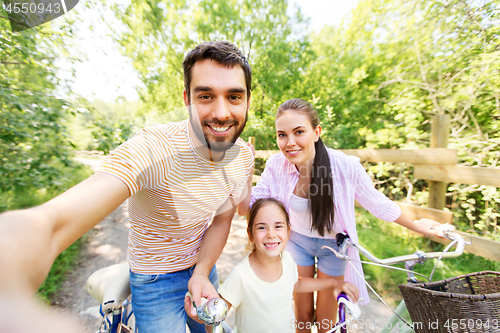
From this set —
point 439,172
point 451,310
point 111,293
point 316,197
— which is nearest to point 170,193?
point 111,293

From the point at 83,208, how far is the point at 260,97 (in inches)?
282

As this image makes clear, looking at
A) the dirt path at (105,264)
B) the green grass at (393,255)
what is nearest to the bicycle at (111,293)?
the dirt path at (105,264)

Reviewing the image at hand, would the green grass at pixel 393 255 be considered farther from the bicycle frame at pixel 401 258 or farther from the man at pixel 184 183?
the man at pixel 184 183

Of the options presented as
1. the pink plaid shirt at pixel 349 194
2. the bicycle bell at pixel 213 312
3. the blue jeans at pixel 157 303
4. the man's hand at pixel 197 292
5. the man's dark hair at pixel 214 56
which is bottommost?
the blue jeans at pixel 157 303

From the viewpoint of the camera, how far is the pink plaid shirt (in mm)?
1721

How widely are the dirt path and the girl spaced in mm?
939

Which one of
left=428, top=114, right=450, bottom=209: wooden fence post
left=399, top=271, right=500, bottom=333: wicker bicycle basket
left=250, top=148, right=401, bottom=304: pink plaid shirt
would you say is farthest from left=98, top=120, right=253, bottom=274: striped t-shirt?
left=428, top=114, right=450, bottom=209: wooden fence post

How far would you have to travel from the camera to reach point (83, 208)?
2.27 ft

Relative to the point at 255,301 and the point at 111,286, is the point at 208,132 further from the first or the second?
the point at 111,286

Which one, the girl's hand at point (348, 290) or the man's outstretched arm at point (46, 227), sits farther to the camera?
the girl's hand at point (348, 290)

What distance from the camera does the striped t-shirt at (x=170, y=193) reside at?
3.25 ft

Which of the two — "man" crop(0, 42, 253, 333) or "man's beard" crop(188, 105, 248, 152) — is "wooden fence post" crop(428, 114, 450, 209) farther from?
"man's beard" crop(188, 105, 248, 152)

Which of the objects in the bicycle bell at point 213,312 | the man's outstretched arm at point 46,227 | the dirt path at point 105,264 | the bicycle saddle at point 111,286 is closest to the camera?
the man's outstretched arm at point 46,227

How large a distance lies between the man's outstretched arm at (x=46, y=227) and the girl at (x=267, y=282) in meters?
0.89
